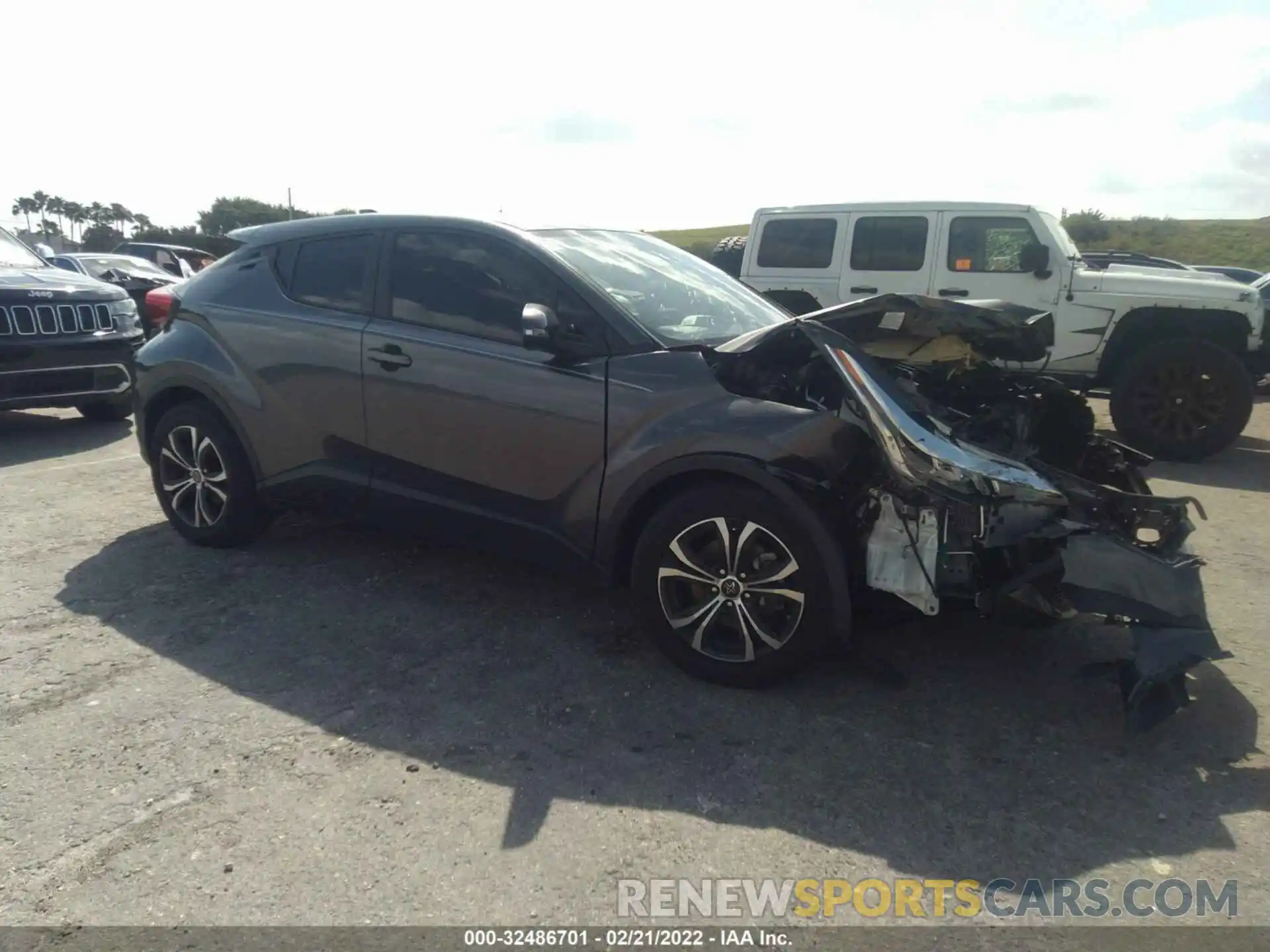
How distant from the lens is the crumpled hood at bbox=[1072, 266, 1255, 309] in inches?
321

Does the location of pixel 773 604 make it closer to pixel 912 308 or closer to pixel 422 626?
pixel 912 308

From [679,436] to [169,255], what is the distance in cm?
1908

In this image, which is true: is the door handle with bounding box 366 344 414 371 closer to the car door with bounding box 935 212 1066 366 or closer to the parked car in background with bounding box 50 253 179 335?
the car door with bounding box 935 212 1066 366

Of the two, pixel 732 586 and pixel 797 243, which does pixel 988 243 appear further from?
pixel 732 586

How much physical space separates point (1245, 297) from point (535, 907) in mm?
8263

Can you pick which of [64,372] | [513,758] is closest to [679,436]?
[513,758]

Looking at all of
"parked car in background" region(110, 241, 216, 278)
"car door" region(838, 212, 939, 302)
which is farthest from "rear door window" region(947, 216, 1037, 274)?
"parked car in background" region(110, 241, 216, 278)

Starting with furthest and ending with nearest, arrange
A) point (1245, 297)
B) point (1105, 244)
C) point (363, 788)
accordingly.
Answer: point (1105, 244), point (1245, 297), point (363, 788)

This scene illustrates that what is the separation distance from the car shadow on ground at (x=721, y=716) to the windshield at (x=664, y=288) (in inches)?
52.3

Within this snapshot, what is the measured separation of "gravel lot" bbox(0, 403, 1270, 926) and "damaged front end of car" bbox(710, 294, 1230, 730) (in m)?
0.42

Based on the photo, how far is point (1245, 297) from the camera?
26.6 feet

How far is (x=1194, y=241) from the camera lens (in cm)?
5403

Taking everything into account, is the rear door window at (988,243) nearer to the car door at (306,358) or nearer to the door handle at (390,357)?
the car door at (306,358)

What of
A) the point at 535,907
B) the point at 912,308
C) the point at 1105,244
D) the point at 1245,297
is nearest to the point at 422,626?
the point at 535,907
